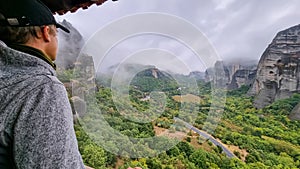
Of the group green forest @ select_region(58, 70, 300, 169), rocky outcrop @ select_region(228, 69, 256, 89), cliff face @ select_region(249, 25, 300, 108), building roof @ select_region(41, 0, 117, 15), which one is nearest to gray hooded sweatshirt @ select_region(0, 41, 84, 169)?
green forest @ select_region(58, 70, 300, 169)

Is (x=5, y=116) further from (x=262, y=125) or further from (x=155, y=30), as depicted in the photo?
(x=262, y=125)

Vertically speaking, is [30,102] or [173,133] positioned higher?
[30,102]

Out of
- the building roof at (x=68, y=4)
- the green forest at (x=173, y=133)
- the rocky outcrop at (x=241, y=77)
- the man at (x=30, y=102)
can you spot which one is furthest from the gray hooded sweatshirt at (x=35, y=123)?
the rocky outcrop at (x=241, y=77)

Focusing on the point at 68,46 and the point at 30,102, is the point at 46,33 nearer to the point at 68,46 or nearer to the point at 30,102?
the point at 30,102

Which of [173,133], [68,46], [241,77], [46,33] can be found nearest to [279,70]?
[241,77]

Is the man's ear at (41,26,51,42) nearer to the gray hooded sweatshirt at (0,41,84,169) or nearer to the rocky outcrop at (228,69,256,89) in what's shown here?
the gray hooded sweatshirt at (0,41,84,169)

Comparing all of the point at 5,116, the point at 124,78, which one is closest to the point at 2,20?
the point at 5,116

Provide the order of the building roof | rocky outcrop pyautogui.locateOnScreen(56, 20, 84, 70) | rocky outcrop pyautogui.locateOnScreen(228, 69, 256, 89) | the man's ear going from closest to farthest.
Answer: the man's ear
the building roof
rocky outcrop pyautogui.locateOnScreen(56, 20, 84, 70)
rocky outcrop pyautogui.locateOnScreen(228, 69, 256, 89)
